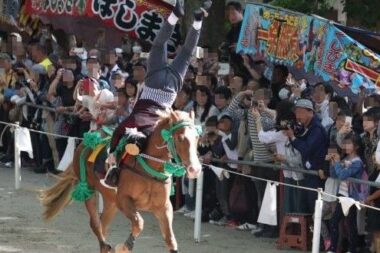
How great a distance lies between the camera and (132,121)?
9555 mm

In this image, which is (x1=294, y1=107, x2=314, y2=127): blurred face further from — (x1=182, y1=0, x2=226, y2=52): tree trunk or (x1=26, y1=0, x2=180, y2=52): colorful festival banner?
(x1=182, y1=0, x2=226, y2=52): tree trunk

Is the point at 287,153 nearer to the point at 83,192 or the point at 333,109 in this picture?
the point at 333,109

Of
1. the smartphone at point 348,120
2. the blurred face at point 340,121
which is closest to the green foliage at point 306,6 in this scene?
the blurred face at point 340,121

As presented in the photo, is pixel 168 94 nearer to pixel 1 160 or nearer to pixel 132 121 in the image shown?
pixel 132 121

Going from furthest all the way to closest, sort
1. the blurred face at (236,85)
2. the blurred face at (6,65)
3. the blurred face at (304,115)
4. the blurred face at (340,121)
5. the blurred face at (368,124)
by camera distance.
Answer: the blurred face at (6,65), the blurred face at (236,85), the blurred face at (304,115), the blurred face at (340,121), the blurred face at (368,124)

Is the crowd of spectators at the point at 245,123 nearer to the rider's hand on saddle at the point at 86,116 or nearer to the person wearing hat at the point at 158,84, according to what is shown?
the rider's hand on saddle at the point at 86,116

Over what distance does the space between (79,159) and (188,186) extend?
8.80ft

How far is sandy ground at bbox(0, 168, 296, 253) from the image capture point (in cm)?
1114

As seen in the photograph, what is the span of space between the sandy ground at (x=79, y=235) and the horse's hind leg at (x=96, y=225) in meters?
0.60

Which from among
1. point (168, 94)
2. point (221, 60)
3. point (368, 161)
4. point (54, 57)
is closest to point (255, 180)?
point (368, 161)

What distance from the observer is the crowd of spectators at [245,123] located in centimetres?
1049

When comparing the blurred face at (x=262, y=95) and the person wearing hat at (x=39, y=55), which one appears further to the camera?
the person wearing hat at (x=39, y=55)

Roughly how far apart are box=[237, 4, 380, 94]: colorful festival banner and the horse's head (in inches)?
95.7

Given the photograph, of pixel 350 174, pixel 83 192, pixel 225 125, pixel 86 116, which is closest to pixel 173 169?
pixel 83 192
